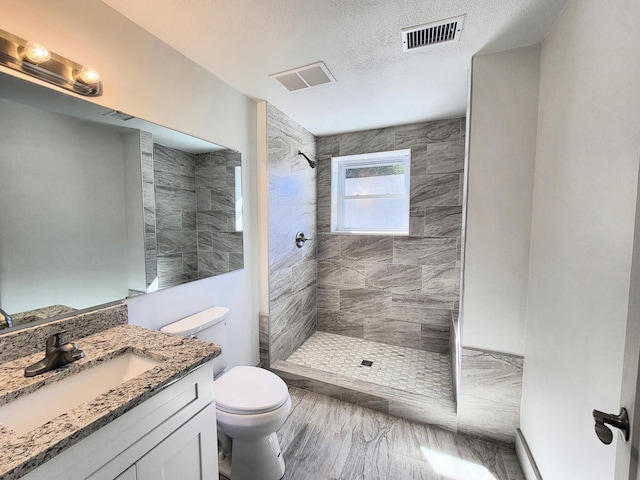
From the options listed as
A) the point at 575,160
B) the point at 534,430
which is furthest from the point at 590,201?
the point at 534,430

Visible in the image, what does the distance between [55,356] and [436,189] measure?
281cm

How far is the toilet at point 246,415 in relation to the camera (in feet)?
4.36

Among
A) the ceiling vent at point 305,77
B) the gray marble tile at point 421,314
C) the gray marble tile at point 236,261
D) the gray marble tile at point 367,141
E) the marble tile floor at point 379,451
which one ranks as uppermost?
the ceiling vent at point 305,77

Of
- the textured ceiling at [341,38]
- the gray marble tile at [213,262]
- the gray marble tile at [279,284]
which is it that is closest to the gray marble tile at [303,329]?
the gray marble tile at [279,284]

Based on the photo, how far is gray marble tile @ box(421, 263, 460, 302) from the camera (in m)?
2.60

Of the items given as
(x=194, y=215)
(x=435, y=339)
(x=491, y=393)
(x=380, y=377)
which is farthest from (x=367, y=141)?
(x=491, y=393)

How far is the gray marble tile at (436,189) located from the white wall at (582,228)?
1122 millimetres

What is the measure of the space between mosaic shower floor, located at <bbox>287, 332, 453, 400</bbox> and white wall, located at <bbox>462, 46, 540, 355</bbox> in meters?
0.72

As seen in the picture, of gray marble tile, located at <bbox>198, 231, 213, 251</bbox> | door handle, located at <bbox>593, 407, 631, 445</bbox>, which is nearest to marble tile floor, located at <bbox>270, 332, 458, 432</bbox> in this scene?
gray marble tile, located at <bbox>198, 231, 213, 251</bbox>

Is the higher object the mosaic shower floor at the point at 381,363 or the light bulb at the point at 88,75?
the light bulb at the point at 88,75

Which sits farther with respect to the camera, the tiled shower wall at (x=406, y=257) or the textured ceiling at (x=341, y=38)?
the tiled shower wall at (x=406, y=257)

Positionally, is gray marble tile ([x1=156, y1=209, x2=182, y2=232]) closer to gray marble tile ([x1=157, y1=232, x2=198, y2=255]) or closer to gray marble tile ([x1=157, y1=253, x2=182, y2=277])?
gray marble tile ([x1=157, y1=232, x2=198, y2=255])

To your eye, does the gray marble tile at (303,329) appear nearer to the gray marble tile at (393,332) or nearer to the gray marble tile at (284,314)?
the gray marble tile at (284,314)

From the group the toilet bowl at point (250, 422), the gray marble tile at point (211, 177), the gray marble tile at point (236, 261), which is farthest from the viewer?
the gray marble tile at point (236, 261)
